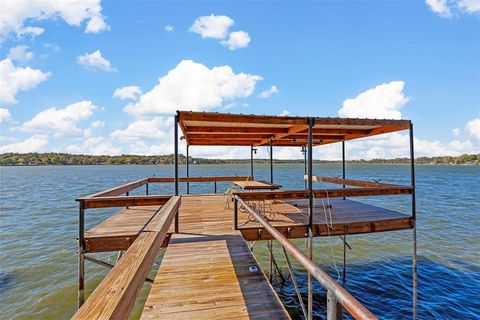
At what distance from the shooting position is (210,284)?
283 centimetres

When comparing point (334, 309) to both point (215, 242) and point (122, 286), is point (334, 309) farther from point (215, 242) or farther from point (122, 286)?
point (215, 242)

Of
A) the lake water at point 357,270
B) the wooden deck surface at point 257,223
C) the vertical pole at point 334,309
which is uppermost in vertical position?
the vertical pole at point 334,309

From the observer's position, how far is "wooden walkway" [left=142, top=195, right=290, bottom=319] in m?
2.30

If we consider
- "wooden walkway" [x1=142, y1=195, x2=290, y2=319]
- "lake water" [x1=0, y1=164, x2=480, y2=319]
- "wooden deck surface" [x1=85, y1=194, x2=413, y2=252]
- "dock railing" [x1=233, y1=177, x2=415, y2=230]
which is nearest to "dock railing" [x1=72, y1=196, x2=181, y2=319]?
"wooden walkway" [x1=142, y1=195, x2=290, y2=319]

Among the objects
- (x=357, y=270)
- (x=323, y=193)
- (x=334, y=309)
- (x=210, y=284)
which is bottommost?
(x=357, y=270)

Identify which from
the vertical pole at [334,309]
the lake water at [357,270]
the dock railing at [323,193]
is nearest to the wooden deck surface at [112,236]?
the dock railing at [323,193]

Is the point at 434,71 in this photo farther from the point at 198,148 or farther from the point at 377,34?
the point at 198,148

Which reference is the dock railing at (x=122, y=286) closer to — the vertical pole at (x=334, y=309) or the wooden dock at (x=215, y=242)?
the wooden dock at (x=215, y=242)

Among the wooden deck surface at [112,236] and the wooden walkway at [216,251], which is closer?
the wooden walkway at [216,251]

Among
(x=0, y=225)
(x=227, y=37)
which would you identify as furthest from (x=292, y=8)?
(x=0, y=225)

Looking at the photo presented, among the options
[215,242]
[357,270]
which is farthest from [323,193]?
[357,270]

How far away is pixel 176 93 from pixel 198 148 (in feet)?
9.61

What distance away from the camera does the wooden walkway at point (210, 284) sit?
230cm

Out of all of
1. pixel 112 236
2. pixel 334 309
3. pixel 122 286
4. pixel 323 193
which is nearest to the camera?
pixel 122 286
